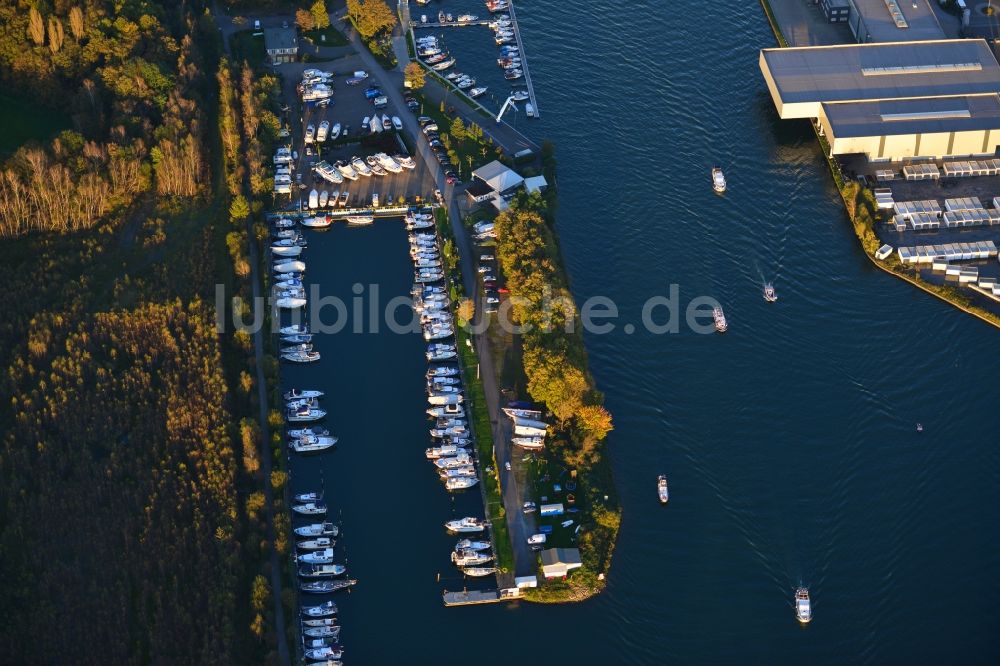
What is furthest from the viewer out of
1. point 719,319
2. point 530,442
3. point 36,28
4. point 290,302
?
point 36,28

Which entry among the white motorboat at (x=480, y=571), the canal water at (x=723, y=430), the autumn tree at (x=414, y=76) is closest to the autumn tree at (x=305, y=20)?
the autumn tree at (x=414, y=76)

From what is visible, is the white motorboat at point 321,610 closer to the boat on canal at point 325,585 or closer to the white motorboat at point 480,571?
the boat on canal at point 325,585

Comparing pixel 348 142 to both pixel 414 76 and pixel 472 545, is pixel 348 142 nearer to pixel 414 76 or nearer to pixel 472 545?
pixel 414 76

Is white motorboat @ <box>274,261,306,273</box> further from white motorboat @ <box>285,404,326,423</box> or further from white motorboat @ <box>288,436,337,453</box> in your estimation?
white motorboat @ <box>288,436,337,453</box>

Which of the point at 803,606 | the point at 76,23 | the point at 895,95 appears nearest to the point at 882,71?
the point at 895,95

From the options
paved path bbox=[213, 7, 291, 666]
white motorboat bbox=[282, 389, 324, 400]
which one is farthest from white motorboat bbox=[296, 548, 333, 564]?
white motorboat bbox=[282, 389, 324, 400]

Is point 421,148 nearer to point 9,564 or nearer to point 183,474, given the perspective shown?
point 183,474
